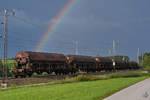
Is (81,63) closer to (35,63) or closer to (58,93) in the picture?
(35,63)

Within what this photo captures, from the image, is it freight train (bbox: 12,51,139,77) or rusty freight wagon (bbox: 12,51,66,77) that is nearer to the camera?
rusty freight wagon (bbox: 12,51,66,77)

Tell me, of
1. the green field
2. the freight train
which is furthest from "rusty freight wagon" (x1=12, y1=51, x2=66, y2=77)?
the green field

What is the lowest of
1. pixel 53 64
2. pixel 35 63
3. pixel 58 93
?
pixel 58 93

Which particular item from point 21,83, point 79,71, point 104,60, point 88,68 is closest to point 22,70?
point 21,83

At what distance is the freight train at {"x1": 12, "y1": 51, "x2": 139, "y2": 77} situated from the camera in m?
29.6

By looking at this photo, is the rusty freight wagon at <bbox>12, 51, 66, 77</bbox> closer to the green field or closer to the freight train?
the freight train

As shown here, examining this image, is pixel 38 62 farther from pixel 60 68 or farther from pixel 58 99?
pixel 58 99

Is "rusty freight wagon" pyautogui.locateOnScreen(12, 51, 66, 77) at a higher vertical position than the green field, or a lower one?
Answer: higher

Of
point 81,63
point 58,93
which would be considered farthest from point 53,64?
point 58,93

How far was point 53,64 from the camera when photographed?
33.8 metres

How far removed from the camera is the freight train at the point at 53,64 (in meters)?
29.6

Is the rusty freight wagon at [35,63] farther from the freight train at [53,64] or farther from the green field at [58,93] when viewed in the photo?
the green field at [58,93]

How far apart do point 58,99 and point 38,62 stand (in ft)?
61.8

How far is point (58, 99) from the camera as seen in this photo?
40.7ft
